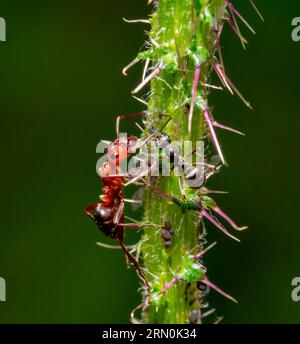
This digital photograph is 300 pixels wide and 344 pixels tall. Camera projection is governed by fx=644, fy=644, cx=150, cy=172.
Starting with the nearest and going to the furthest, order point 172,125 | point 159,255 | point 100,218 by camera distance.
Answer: point 172,125
point 159,255
point 100,218

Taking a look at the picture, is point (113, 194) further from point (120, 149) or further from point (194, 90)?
point (194, 90)

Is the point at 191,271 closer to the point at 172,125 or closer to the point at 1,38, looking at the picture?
the point at 172,125

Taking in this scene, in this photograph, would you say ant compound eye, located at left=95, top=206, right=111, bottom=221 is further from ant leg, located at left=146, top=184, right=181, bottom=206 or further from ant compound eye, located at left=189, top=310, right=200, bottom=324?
ant compound eye, located at left=189, top=310, right=200, bottom=324

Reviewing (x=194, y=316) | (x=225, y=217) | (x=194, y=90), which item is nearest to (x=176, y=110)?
(x=194, y=90)

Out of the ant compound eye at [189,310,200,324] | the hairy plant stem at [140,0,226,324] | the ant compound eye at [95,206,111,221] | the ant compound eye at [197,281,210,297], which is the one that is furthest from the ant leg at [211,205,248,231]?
the ant compound eye at [95,206,111,221]

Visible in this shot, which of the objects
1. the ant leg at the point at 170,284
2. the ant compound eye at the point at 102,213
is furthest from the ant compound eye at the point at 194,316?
the ant compound eye at the point at 102,213

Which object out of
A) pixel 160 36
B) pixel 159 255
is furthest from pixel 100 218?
pixel 160 36
